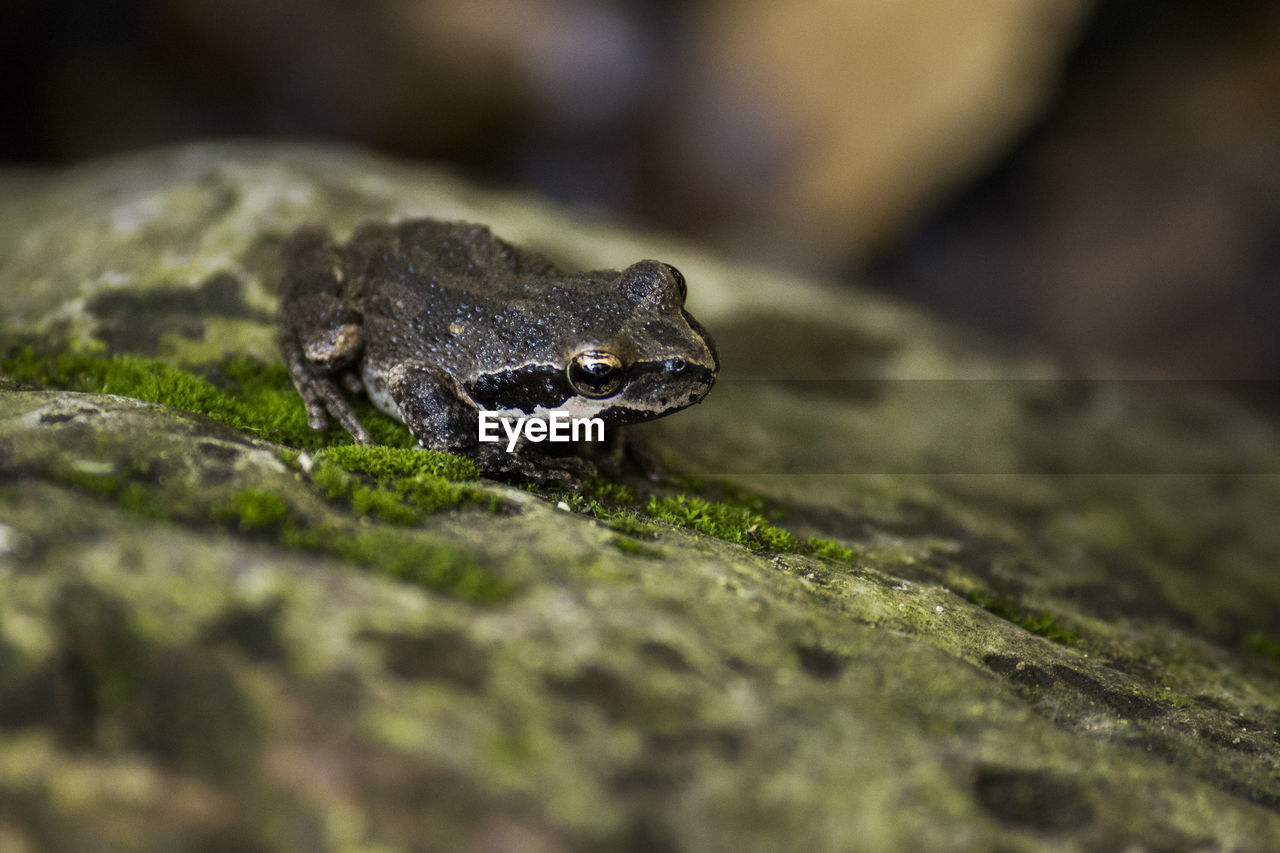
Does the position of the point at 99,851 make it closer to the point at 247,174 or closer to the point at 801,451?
the point at 801,451

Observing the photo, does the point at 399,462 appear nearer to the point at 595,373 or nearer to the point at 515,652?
the point at 595,373

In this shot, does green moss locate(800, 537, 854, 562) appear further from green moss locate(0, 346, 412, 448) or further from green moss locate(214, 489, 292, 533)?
green moss locate(214, 489, 292, 533)

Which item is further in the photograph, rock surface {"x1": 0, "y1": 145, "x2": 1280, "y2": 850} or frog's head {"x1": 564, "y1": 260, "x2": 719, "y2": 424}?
frog's head {"x1": 564, "y1": 260, "x2": 719, "y2": 424}

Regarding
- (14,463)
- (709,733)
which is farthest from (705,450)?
(14,463)

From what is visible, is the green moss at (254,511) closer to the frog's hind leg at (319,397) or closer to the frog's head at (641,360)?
the frog's hind leg at (319,397)

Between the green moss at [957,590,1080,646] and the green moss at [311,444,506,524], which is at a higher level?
the green moss at [311,444,506,524]

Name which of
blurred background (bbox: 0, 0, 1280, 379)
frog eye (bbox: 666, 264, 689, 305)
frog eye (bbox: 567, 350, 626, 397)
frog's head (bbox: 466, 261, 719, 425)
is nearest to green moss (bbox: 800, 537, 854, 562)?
frog's head (bbox: 466, 261, 719, 425)

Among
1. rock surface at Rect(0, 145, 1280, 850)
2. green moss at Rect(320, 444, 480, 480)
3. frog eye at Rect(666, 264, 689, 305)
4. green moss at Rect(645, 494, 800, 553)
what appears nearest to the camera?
rock surface at Rect(0, 145, 1280, 850)
